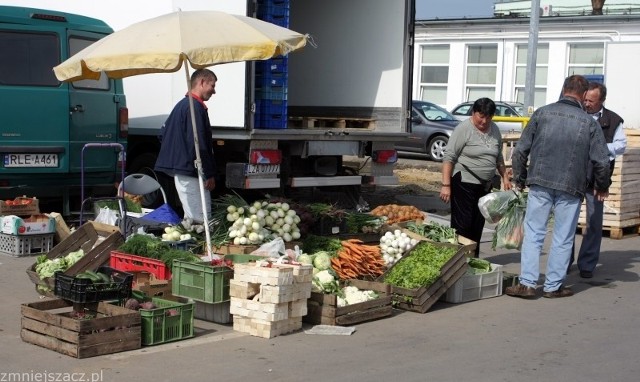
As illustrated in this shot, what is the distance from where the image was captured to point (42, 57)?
37.9ft

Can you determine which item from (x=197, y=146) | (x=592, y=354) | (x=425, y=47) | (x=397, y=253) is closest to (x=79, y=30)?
(x=197, y=146)

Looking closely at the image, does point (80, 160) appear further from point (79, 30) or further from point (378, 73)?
point (378, 73)

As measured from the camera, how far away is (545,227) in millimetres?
9383

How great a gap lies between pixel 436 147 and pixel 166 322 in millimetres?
19213

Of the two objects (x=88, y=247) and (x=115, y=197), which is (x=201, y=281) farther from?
(x=115, y=197)

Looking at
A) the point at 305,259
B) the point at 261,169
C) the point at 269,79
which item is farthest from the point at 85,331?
the point at 269,79

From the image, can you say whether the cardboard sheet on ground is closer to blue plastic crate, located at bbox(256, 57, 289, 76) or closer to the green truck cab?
the green truck cab

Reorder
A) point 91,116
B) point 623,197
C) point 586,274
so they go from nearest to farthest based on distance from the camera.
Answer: point 586,274
point 91,116
point 623,197

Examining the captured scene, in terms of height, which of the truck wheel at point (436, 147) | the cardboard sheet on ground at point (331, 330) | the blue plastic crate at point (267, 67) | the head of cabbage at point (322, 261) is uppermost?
the blue plastic crate at point (267, 67)

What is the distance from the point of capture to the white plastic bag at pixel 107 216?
10602mm

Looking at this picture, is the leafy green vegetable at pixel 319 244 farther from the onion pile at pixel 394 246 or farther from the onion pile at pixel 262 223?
the onion pile at pixel 394 246

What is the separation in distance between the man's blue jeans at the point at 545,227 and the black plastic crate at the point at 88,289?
4.11 m

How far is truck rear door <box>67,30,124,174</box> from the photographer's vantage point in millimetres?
11750

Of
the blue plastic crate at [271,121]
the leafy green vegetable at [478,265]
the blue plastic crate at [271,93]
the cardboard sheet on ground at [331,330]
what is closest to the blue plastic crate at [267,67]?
the blue plastic crate at [271,93]
